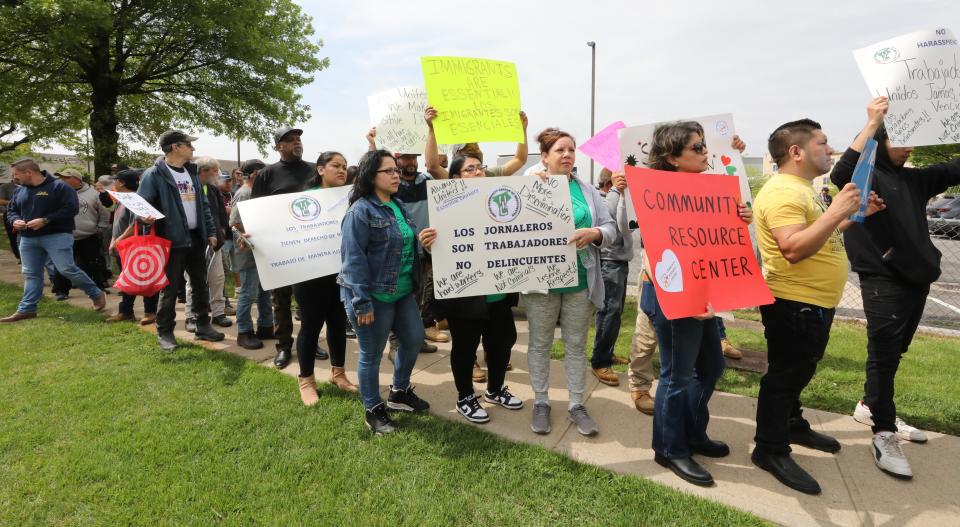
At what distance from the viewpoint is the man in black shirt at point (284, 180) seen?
4.52 m

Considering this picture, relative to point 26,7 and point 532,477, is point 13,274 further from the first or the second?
point 532,477

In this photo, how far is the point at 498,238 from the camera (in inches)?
129

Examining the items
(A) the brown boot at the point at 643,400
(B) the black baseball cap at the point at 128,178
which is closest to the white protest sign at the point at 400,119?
(A) the brown boot at the point at 643,400

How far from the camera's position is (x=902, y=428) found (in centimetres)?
338

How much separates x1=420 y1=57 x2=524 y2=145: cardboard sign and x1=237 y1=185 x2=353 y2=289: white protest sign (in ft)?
3.53

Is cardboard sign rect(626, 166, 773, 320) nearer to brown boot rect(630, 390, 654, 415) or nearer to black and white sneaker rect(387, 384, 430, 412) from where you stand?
brown boot rect(630, 390, 654, 415)

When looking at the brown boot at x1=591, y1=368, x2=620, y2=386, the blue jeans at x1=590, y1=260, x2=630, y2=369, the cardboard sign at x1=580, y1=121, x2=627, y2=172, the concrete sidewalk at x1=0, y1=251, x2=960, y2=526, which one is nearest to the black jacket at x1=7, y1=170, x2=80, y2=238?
the concrete sidewalk at x1=0, y1=251, x2=960, y2=526

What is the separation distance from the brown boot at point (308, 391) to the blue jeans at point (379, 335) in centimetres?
63

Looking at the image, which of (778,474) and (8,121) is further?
(8,121)

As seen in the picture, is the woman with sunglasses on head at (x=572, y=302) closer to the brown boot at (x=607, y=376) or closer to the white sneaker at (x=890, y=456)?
the brown boot at (x=607, y=376)

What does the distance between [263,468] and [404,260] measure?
1549 millimetres

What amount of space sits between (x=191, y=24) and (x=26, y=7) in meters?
3.61

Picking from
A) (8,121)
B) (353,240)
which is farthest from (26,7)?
(353,240)

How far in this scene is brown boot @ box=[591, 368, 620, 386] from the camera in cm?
428
